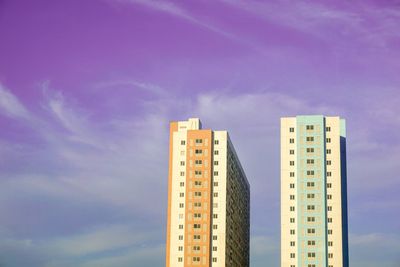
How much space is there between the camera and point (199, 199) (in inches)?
5704

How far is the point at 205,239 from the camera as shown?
143 m

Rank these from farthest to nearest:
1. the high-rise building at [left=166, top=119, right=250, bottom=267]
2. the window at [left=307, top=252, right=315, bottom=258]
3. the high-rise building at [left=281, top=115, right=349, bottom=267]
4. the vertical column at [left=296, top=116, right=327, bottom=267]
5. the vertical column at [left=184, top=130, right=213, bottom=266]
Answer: the high-rise building at [left=166, top=119, right=250, bottom=267]
the vertical column at [left=184, top=130, right=213, bottom=266]
the high-rise building at [left=281, top=115, right=349, bottom=267]
the vertical column at [left=296, top=116, right=327, bottom=267]
the window at [left=307, top=252, right=315, bottom=258]

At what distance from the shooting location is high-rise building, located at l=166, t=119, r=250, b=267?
142 m

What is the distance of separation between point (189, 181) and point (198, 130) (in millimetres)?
11939

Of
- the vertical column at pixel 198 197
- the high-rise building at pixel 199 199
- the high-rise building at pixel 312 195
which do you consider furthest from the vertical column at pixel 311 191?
the vertical column at pixel 198 197

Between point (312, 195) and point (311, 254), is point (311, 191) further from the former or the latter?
point (311, 254)

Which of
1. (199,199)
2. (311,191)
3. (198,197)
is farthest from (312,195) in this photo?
(198,197)

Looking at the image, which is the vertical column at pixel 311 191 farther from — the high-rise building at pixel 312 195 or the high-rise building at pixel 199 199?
the high-rise building at pixel 199 199

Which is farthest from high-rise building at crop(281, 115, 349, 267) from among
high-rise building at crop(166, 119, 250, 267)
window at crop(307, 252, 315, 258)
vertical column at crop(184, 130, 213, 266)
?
vertical column at crop(184, 130, 213, 266)

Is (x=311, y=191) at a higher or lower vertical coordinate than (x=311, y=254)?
higher

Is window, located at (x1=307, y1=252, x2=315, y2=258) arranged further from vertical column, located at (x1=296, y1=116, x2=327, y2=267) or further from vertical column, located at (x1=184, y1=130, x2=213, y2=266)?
vertical column, located at (x1=184, y1=130, x2=213, y2=266)

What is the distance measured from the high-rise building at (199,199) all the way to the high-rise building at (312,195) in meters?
19.6

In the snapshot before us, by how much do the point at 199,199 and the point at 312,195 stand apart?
2728 centimetres

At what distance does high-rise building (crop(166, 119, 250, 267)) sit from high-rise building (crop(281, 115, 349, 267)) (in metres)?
19.6
